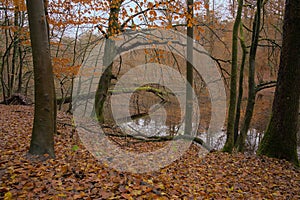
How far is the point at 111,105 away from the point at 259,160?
1277cm

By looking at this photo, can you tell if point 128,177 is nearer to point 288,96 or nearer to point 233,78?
point 288,96

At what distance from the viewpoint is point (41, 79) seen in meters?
3.93

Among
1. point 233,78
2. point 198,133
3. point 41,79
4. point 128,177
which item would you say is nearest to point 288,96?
point 233,78

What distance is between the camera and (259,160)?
232 inches

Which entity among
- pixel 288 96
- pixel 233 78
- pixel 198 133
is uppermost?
pixel 233 78

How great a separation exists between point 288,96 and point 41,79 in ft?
18.8

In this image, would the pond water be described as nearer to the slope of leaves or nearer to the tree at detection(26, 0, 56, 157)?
the slope of leaves

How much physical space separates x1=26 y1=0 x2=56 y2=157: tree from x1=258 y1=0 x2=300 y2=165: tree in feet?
18.0

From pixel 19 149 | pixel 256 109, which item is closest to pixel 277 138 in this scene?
pixel 19 149

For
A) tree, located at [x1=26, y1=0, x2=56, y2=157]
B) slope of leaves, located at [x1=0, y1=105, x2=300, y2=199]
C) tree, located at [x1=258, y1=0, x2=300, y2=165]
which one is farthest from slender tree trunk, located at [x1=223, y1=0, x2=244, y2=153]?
tree, located at [x1=26, y1=0, x2=56, y2=157]

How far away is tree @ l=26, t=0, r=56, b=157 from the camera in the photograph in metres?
3.79

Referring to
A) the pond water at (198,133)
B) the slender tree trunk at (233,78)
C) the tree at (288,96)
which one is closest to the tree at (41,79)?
the tree at (288,96)

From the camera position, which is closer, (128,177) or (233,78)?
(128,177)

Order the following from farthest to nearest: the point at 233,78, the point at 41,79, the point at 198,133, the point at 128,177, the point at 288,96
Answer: the point at 198,133 → the point at 233,78 → the point at 288,96 → the point at 41,79 → the point at 128,177
